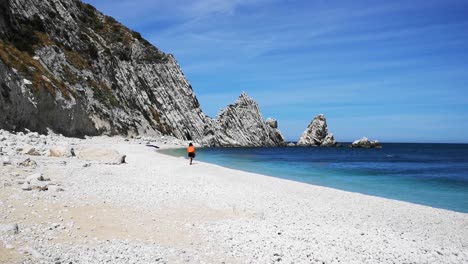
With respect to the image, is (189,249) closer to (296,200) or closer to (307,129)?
(296,200)

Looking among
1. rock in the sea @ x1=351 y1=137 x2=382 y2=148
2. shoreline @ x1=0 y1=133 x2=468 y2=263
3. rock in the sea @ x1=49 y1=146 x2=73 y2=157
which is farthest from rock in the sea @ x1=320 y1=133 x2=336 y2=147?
shoreline @ x1=0 y1=133 x2=468 y2=263

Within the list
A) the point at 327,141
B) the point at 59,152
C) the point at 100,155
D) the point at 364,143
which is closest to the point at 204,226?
the point at 59,152

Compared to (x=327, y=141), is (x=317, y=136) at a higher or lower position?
higher

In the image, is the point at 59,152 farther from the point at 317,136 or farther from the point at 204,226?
the point at 317,136

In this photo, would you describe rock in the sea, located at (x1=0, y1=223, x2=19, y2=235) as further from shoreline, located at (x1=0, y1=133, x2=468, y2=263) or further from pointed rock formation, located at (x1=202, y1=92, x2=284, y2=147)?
pointed rock formation, located at (x1=202, y1=92, x2=284, y2=147)

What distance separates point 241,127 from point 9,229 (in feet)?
328

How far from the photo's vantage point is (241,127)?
107750 mm

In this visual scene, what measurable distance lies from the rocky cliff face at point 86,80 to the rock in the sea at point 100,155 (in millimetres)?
11340

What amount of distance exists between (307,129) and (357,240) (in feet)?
409

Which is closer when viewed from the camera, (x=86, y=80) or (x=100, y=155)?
(x=100, y=155)

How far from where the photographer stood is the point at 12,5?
51.8 m

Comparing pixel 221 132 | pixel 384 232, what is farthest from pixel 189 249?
pixel 221 132

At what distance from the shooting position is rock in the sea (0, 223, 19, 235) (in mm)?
7954

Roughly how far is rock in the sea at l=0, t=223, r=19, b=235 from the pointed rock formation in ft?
280
